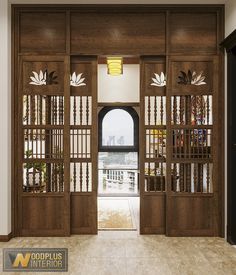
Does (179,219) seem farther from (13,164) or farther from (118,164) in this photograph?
(118,164)

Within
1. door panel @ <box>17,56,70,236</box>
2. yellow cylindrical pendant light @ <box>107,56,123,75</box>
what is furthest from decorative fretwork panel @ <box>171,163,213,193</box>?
yellow cylindrical pendant light @ <box>107,56,123,75</box>

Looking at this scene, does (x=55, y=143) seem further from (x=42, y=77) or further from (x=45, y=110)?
(x=42, y=77)

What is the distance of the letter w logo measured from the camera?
3.03 meters

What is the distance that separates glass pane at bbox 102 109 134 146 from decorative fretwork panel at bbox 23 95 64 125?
10.2 ft

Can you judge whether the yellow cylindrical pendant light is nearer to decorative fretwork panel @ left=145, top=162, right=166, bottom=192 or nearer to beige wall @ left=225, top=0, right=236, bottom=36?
beige wall @ left=225, top=0, right=236, bottom=36

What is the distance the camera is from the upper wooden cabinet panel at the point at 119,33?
3826mm

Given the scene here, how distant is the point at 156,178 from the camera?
3.94 m

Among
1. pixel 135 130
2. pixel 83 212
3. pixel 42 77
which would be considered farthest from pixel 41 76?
pixel 135 130

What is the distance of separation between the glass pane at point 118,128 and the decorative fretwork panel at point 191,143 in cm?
313

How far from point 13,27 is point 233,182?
10.6 feet

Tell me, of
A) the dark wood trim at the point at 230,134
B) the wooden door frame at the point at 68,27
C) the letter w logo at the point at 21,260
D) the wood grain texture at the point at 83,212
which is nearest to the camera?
the letter w logo at the point at 21,260

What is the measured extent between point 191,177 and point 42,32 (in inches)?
101

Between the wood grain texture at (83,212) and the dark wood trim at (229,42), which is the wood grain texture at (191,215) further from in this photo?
the dark wood trim at (229,42)

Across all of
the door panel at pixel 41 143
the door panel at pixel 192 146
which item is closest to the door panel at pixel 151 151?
the door panel at pixel 192 146
